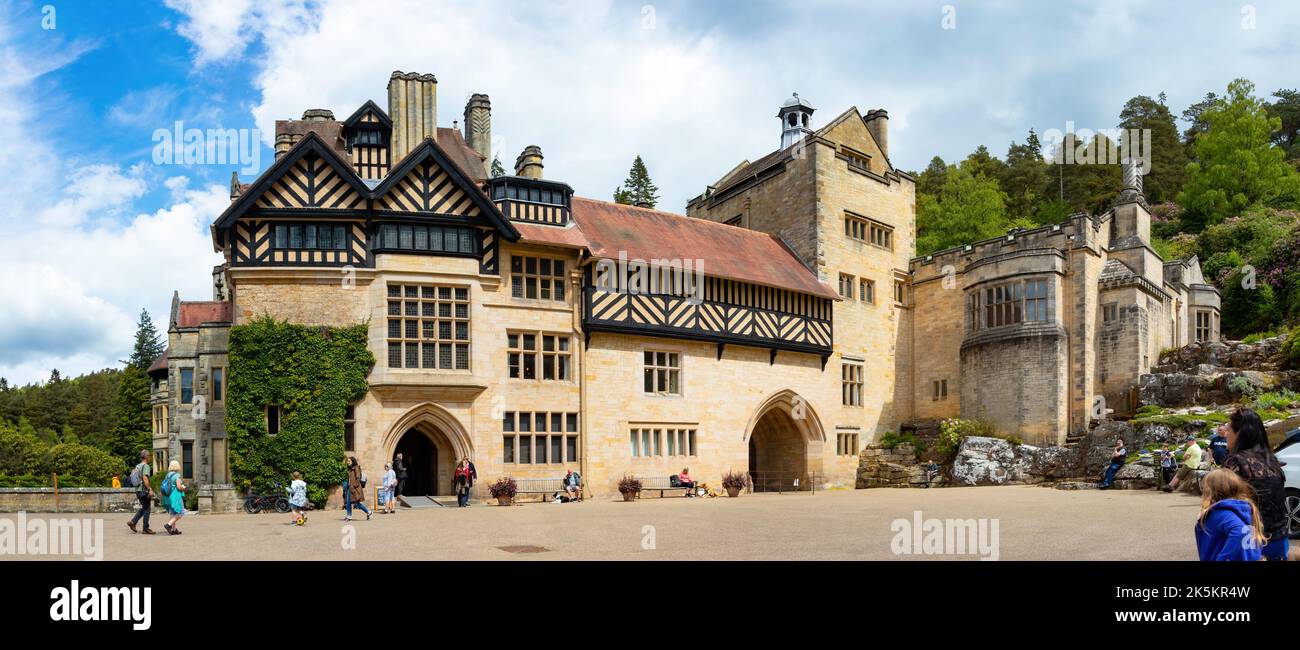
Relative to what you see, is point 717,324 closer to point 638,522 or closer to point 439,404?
point 439,404

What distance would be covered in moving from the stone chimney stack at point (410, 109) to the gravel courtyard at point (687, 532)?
391 inches

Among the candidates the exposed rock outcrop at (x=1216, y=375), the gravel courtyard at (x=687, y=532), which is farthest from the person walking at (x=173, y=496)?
the exposed rock outcrop at (x=1216, y=375)

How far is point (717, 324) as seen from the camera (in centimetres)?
2788

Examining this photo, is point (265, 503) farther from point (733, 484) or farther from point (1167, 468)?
point (1167, 468)

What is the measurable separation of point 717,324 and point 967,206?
25.6m

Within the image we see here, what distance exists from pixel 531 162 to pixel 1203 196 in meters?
38.0

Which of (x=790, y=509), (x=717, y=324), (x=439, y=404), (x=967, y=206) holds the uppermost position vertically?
(x=967, y=206)

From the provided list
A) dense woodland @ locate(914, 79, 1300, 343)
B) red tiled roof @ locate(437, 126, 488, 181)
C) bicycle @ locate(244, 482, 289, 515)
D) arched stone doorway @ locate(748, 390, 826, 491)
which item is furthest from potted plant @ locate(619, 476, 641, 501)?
dense woodland @ locate(914, 79, 1300, 343)

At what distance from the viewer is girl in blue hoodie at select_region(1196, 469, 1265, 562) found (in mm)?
5234

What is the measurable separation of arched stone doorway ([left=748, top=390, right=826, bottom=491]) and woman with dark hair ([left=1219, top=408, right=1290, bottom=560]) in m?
22.5

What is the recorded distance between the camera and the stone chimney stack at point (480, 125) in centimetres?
2858
